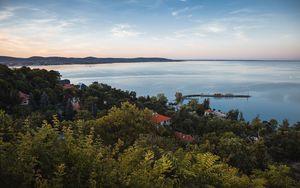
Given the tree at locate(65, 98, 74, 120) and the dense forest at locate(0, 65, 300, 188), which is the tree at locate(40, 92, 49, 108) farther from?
the tree at locate(65, 98, 74, 120)

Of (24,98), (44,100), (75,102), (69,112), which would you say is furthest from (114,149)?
(75,102)

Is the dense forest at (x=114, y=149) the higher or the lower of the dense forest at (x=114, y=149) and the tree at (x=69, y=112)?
the higher

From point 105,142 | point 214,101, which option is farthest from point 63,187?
point 214,101

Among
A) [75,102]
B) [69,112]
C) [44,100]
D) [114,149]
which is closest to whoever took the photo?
[114,149]

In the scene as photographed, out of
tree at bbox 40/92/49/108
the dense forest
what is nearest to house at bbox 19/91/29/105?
the dense forest

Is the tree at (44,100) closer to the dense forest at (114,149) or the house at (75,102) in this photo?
the dense forest at (114,149)

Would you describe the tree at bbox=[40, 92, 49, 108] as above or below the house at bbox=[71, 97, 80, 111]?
above

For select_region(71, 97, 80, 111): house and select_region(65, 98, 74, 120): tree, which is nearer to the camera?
select_region(65, 98, 74, 120): tree

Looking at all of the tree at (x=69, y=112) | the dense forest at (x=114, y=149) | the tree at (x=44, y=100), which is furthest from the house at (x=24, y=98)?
the tree at (x=69, y=112)

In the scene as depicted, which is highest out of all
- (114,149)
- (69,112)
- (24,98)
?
(114,149)

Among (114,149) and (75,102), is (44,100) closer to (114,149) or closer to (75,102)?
(75,102)
